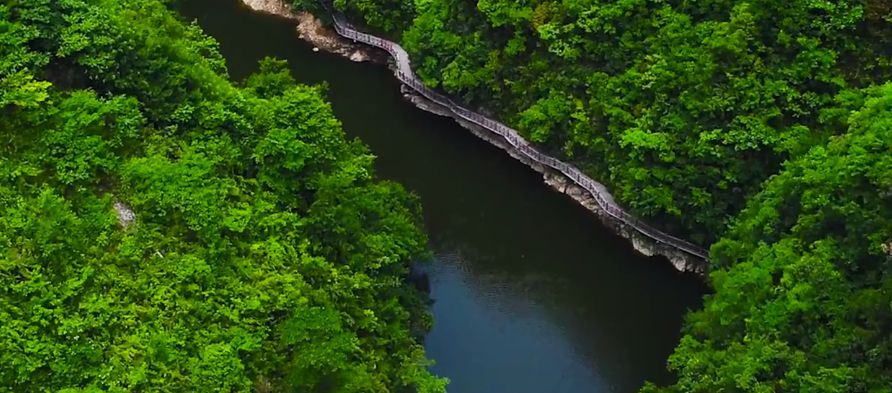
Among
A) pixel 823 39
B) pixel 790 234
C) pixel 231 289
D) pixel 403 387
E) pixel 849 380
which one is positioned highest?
pixel 823 39

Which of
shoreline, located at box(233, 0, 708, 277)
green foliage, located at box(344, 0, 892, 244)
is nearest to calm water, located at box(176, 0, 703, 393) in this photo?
shoreline, located at box(233, 0, 708, 277)

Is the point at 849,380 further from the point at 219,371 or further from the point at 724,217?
the point at 219,371

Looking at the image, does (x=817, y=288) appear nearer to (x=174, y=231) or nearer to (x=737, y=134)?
(x=737, y=134)

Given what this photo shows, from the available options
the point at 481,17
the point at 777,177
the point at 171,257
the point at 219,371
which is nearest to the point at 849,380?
the point at 777,177

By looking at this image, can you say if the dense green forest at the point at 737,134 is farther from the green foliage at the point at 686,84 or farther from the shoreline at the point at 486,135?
the shoreline at the point at 486,135

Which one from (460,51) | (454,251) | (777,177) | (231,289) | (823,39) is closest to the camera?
(231,289)

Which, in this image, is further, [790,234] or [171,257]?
[790,234]

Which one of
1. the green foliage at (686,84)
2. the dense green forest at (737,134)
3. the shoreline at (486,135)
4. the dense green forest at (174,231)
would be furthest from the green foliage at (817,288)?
the dense green forest at (174,231)
